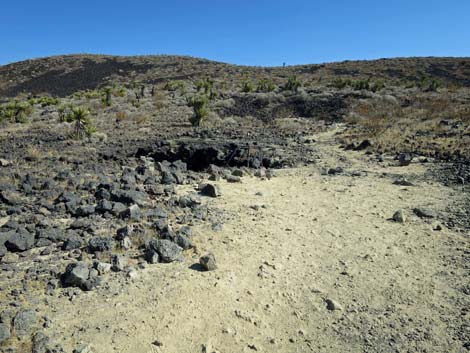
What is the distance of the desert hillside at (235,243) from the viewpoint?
144 inches

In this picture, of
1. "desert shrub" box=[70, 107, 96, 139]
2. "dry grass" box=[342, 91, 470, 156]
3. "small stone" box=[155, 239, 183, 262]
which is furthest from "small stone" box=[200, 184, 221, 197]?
"desert shrub" box=[70, 107, 96, 139]

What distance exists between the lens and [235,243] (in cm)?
551

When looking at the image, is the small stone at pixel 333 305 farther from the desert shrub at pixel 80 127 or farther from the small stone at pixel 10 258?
the desert shrub at pixel 80 127

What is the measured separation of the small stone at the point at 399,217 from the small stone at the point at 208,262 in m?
3.47

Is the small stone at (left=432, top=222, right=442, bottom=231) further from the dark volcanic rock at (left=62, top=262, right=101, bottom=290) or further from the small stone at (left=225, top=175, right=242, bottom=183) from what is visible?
the dark volcanic rock at (left=62, top=262, right=101, bottom=290)

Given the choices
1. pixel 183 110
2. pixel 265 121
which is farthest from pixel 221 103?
pixel 265 121

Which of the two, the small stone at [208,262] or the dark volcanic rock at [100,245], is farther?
the dark volcanic rock at [100,245]

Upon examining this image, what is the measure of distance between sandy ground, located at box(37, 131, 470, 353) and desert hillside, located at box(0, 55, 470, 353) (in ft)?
0.07

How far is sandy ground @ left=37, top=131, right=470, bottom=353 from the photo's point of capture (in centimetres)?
356

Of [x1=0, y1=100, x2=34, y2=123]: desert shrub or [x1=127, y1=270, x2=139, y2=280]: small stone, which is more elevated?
[x1=0, y1=100, x2=34, y2=123]: desert shrub

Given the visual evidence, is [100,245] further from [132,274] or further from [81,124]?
[81,124]

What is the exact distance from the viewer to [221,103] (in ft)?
68.3

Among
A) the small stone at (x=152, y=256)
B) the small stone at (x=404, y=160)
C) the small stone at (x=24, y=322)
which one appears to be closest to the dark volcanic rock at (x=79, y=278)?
the small stone at (x=24, y=322)

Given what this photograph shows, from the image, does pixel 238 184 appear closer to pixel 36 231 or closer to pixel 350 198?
pixel 350 198
